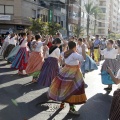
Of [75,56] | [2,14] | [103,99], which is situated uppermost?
[2,14]

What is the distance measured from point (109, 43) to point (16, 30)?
32.6 metres

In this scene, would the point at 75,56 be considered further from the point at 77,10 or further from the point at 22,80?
the point at 77,10

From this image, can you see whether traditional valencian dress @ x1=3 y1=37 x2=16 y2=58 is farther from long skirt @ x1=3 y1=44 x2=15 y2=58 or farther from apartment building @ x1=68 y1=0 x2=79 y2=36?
apartment building @ x1=68 y1=0 x2=79 y2=36

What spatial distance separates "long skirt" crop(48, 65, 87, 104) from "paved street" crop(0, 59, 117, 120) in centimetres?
43

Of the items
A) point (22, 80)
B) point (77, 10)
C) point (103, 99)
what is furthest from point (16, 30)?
point (103, 99)

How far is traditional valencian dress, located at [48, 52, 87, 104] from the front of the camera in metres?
7.01

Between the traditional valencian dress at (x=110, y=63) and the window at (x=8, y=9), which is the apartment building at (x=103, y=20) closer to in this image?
the window at (x=8, y=9)

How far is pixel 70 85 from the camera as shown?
23.2ft

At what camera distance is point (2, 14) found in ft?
132

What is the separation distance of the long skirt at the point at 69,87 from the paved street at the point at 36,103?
1.40ft

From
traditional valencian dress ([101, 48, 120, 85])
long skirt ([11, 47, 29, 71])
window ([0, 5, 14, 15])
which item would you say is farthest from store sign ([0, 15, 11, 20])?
traditional valencian dress ([101, 48, 120, 85])

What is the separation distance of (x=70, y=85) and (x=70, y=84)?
0.02 m

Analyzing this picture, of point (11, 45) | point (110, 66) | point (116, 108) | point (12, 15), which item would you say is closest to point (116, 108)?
point (116, 108)

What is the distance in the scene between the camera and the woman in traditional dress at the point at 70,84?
23.0 feet
